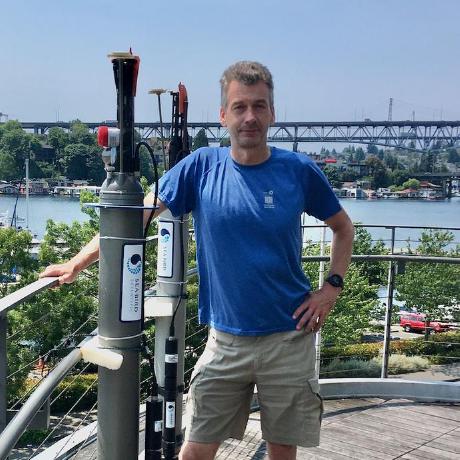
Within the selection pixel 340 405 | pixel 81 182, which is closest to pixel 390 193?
pixel 81 182

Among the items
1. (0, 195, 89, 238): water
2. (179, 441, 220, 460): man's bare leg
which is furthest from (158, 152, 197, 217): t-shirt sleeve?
(0, 195, 89, 238): water

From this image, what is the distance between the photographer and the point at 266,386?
1.89 m

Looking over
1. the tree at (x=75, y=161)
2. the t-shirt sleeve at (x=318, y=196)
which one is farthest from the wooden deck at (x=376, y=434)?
the tree at (x=75, y=161)

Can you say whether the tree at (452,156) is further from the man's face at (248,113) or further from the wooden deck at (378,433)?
the man's face at (248,113)

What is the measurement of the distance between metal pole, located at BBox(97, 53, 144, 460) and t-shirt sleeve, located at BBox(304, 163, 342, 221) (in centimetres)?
57

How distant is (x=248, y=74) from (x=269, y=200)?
1.20 ft

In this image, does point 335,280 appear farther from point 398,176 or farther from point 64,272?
point 398,176

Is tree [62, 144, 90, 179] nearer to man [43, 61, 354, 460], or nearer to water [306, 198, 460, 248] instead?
water [306, 198, 460, 248]

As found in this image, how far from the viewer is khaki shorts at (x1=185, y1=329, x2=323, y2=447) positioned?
186 cm

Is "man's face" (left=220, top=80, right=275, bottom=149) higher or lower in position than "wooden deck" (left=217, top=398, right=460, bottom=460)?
higher

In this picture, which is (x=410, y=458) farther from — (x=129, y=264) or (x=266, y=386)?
(x=129, y=264)

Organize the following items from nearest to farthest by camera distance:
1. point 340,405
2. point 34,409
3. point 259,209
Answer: point 34,409, point 259,209, point 340,405

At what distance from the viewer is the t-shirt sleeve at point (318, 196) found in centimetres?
187

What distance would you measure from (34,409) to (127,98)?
2.50ft
